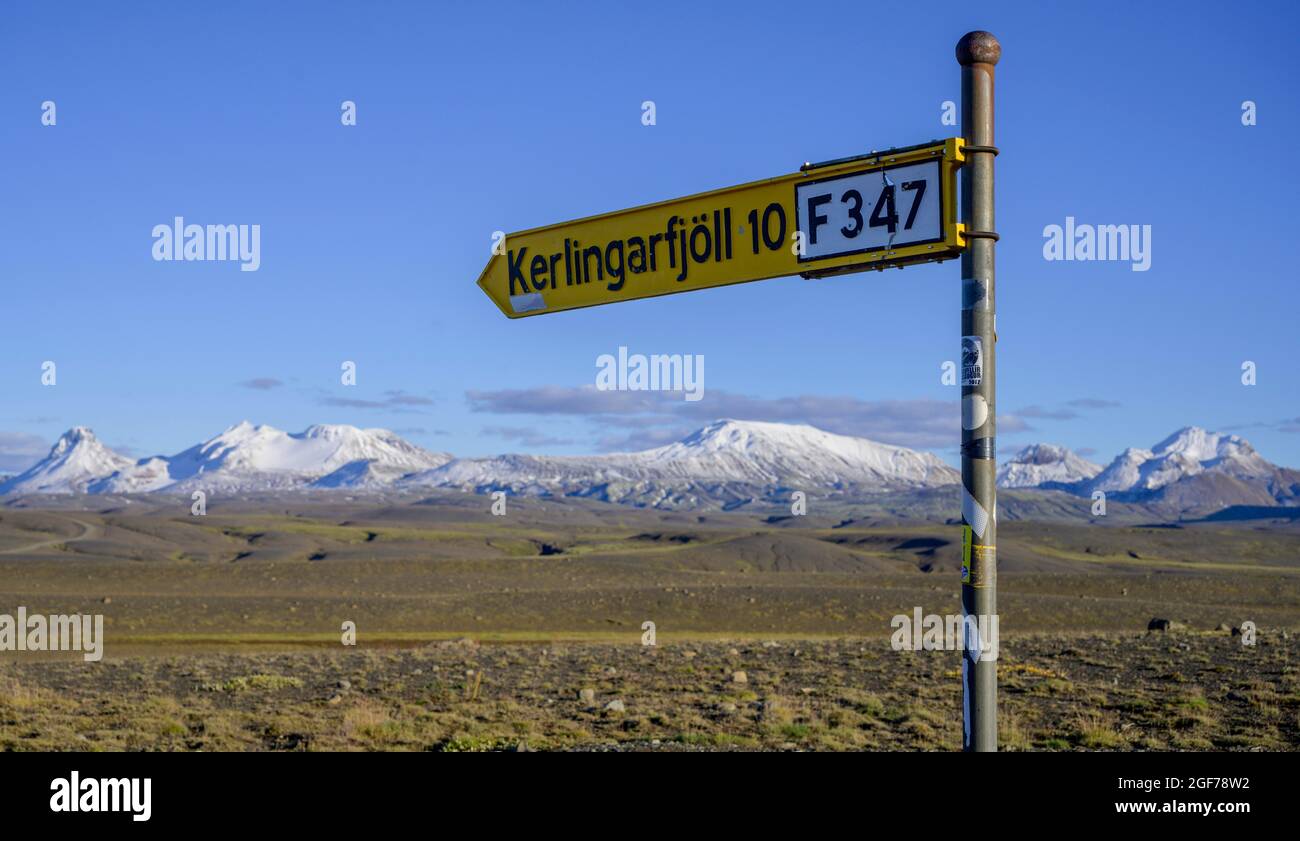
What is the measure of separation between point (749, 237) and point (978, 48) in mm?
1478

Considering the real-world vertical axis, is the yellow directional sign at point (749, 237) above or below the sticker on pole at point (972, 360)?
above

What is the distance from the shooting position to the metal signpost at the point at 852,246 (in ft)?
16.1

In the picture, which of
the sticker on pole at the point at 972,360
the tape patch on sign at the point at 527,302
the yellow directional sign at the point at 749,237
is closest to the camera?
the sticker on pole at the point at 972,360

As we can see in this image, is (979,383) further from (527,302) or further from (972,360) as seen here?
(527,302)

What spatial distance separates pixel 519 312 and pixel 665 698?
1093cm

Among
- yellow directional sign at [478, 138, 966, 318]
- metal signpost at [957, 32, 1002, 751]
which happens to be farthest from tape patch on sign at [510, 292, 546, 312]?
metal signpost at [957, 32, 1002, 751]

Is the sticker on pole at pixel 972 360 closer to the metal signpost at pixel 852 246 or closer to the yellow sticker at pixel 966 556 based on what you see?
the metal signpost at pixel 852 246

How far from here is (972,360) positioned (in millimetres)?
4875

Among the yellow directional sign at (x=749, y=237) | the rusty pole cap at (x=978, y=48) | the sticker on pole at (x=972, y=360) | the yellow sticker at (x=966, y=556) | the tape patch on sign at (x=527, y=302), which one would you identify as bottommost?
the yellow sticker at (x=966, y=556)

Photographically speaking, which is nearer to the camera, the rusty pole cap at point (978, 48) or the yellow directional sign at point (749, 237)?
the rusty pole cap at point (978, 48)

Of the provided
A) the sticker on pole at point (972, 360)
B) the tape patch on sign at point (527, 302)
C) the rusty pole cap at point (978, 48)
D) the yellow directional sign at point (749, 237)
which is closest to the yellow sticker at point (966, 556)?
the sticker on pole at point (972, 360)
